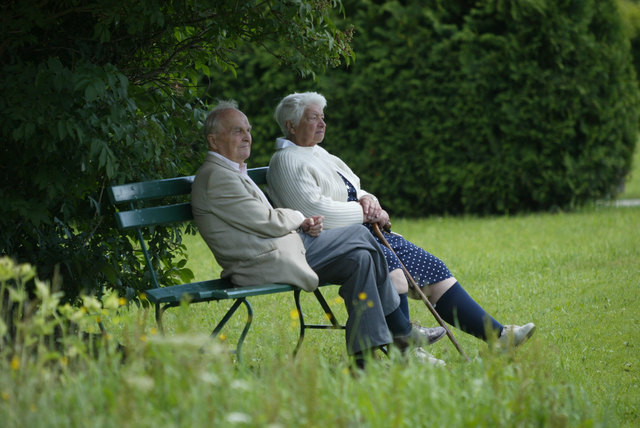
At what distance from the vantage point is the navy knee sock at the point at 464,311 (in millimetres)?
4547

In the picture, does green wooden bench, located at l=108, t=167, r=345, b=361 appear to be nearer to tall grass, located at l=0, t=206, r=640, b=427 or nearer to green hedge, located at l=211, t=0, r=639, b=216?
tall grass, located at l=0, t=206, r=640, b=427

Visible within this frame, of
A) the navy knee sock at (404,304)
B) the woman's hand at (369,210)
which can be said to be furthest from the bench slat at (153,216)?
the navy knee sock at (404,304)

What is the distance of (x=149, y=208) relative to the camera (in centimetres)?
423

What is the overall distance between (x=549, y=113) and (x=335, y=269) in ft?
22.7

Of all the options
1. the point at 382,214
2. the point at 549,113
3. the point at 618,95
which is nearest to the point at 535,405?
the point at 382,214

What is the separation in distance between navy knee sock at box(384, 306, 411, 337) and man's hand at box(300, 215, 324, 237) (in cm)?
54

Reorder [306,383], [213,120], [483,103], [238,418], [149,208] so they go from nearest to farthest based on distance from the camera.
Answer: [238,418]
[306,383]
[149,208]
[213,120]
[483,103]

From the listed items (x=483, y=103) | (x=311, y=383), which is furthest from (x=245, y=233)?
(x=483, y=103)

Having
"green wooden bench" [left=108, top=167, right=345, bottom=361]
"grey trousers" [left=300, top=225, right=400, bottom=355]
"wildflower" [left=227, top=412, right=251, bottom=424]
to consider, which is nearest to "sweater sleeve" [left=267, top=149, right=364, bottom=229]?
"grey trousers" [left=300, top=225, right=400, bottom=355]

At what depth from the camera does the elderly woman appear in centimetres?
452

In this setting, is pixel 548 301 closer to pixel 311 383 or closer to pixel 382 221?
pixel 382 221

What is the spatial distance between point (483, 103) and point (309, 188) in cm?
646

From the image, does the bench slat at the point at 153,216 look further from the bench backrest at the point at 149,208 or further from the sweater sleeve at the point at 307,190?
the sweater sleeve at the point at 307,190

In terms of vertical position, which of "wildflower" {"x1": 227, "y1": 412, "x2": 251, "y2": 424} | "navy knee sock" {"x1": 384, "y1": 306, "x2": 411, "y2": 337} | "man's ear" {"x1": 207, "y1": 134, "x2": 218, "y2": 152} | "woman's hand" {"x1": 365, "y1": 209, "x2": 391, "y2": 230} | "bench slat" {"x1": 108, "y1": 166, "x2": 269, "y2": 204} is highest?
"man's ear" {"x1": 207, "y1": 134, "x2": 218, "y2": 152}
